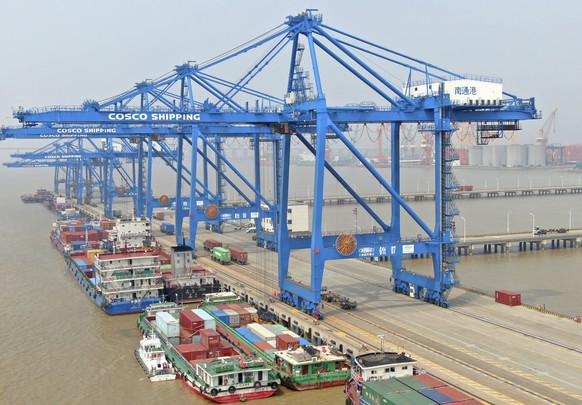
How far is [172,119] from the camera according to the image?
1612 inches

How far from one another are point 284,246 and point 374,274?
9.87 meters

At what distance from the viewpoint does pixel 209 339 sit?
32.0 m

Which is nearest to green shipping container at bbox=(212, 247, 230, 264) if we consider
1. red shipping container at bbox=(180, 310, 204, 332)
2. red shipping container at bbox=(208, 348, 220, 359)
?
red shipping container at bbox=(180, 310, 204, 332)

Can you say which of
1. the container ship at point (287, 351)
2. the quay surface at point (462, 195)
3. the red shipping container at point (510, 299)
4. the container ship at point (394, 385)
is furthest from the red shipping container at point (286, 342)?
the quay surface at point (462, 195)

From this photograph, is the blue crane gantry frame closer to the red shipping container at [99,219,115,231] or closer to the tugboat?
the tugboat

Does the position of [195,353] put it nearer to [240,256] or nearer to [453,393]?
[453,393]

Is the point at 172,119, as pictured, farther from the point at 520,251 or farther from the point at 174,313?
the point at 520,251

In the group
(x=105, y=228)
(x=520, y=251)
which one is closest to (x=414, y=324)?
(x=520, y=251)

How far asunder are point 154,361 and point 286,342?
19.3 feet

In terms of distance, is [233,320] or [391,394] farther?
[233,320]

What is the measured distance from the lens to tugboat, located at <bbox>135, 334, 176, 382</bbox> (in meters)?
31.3

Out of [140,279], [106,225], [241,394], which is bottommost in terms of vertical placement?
[241,394]

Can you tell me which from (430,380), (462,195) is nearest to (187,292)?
(430,380)

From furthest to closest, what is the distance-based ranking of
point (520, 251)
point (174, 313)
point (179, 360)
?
point (520, 251)
point (174, 313)
point (179, 360)
